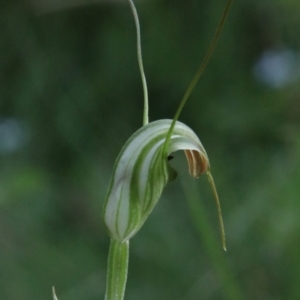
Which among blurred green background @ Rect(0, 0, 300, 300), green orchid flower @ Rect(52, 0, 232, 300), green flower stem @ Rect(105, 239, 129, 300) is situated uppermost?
green orchid flower @ Rect(52, 0, 232, 300)

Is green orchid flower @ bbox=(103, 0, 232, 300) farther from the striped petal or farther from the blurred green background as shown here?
the blurred green background

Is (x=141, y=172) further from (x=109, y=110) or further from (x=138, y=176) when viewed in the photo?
(x=109, y=110)

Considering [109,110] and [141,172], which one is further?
[109,110]

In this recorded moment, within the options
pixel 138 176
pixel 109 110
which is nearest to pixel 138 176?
pixel 138 176

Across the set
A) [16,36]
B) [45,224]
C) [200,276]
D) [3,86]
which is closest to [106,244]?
[45,224]

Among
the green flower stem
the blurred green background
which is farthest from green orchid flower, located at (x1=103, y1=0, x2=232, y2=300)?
the blurred green background

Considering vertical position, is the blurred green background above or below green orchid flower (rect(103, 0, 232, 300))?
below

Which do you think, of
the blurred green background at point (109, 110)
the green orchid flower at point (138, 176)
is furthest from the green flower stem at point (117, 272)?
the blurred green background at point (109, 110)
